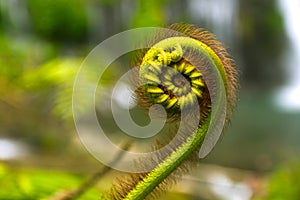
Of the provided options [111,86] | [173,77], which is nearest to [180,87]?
[173,77]

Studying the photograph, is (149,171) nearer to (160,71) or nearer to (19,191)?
(160,71)

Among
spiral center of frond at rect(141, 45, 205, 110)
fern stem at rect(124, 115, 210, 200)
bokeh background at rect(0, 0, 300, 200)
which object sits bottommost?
fern stem at rect(124, 115, 210, 200)

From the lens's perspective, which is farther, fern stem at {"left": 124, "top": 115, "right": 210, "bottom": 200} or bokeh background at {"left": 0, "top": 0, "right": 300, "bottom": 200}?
bokeh background at {"left": 0, "top": 0, "right": 300, "bottom": 200}

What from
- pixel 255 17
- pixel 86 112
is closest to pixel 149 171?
pixel 86 112

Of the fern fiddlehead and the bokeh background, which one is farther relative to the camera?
the bokeh background

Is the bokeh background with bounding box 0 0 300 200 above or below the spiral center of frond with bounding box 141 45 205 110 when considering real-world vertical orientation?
above
